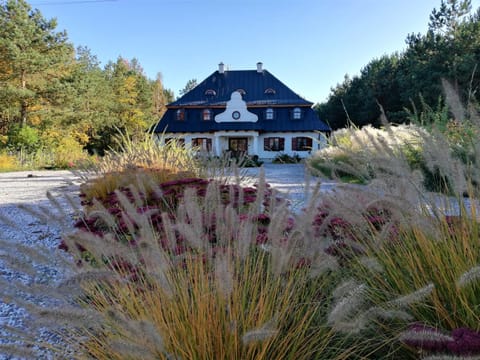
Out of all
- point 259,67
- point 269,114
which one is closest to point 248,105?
point 269,114

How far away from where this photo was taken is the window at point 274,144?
76.1 feet

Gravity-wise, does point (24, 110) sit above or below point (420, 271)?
above

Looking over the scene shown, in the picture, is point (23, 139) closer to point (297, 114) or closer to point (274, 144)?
point (274, 144)

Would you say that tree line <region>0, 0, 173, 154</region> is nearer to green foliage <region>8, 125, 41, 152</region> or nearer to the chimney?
green foliage <region>8, 125, 41, 152</region>

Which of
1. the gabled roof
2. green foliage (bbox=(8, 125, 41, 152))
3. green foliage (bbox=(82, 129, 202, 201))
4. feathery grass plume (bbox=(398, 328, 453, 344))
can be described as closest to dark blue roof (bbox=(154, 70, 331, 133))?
the gabled roof

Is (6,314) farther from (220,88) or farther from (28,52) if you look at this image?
(220,88)

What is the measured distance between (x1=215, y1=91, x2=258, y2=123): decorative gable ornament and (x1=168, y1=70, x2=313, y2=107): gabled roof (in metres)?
0.51

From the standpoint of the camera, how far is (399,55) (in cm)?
3216

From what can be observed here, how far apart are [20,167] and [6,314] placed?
1660 cm

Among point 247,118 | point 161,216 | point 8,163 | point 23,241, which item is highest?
point 247,118

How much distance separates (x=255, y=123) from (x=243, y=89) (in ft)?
9.63

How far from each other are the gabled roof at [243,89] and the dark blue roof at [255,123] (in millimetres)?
553

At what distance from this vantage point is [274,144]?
76.7 ft

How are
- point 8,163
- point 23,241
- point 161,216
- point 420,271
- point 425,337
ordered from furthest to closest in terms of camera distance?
point 8,163 < point 23,241 < point 161,216 < point 420,271 < point 425,337
